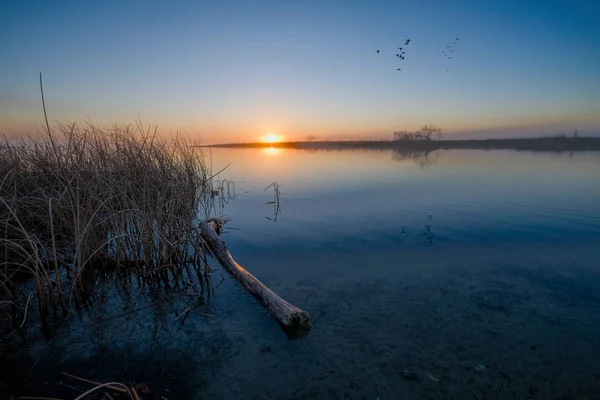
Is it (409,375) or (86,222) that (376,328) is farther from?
(86,222)

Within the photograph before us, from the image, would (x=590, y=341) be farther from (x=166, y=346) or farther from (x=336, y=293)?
(x=166, y=346)

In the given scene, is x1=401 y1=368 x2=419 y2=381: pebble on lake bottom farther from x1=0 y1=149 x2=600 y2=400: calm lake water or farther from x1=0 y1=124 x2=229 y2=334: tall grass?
x1=0 y1=124 x2=229 y2=334: tall grass

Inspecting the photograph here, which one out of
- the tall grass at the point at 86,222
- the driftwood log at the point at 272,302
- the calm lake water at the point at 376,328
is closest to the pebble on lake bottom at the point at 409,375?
the calm lake water at the point at 376,328

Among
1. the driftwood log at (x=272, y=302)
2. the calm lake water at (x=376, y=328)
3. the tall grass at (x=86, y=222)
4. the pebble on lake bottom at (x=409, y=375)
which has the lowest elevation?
the pebble on lake bottom at (x=409, y=375)

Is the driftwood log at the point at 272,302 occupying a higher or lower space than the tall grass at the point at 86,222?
lower

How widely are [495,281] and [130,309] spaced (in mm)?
6715

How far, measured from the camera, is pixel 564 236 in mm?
8219

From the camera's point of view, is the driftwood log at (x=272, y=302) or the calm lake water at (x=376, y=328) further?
the driftwood log at (x=272, y=302)

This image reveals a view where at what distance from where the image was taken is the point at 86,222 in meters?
4.97

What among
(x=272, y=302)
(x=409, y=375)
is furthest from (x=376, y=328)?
(x=272, y=302)

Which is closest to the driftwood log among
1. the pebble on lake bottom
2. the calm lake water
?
the calm lake water

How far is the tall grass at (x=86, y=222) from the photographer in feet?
13.9

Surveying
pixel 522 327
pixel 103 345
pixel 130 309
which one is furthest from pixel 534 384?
pixel 130 309

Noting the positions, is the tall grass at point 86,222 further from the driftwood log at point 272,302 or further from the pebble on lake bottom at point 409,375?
the pebble on lake bottom at point 409,375
